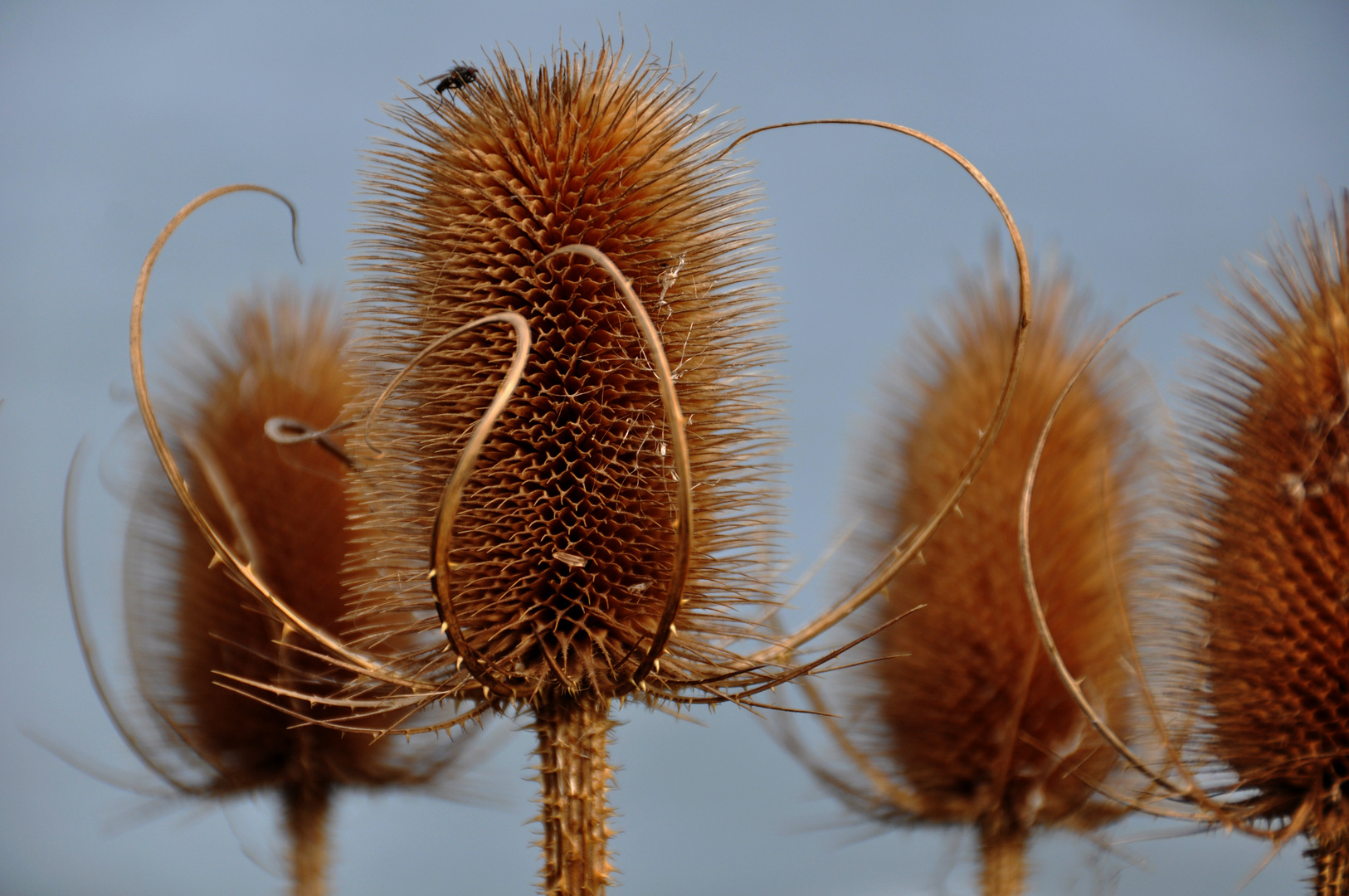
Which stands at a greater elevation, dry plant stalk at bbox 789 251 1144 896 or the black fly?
the black fly

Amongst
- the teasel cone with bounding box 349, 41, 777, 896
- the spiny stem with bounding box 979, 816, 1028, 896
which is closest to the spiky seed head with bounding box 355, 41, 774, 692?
the teasel cone with bounding box 349, 41, 777, 896

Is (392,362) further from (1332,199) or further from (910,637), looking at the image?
(1332,199)


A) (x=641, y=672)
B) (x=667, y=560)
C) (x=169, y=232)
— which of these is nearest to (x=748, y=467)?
(x=667, y=560)

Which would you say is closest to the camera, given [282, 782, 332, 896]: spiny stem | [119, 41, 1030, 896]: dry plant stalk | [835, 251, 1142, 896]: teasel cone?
[119, 41, 1030, 896]: dry plant stalk

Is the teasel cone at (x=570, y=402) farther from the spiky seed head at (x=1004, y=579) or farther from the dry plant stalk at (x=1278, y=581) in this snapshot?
the spiky seed head at (x=1004, y=579)

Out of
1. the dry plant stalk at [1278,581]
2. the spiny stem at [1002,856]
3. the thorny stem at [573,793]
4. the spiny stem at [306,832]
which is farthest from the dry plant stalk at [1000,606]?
the spiny stem at [306,832]

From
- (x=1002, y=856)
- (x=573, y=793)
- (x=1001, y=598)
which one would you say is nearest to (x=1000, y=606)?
(x=1001, y=598)

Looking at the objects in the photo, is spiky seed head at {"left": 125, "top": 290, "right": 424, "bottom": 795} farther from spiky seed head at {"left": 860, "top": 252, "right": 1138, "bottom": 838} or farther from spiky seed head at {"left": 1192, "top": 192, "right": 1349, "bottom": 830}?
spiky seed head at {"left": 1192, "top": 192, "right": 1349, "bottom": 830}
